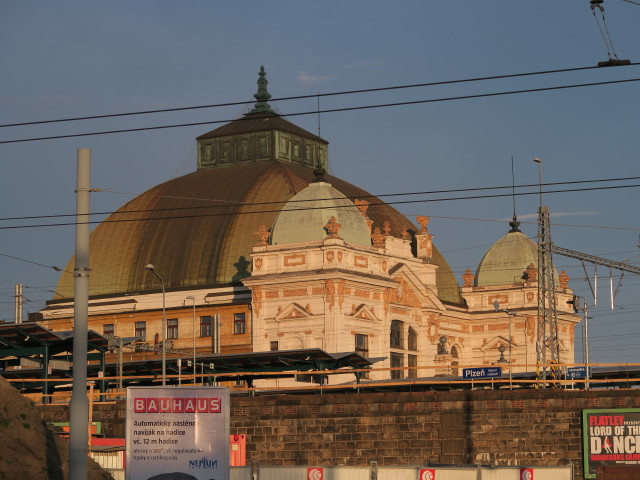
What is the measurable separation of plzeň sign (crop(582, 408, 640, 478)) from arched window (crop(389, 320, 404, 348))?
57.1m

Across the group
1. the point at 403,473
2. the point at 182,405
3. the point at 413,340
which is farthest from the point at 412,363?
the point at 182,405

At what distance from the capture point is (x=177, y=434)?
34.3 metres

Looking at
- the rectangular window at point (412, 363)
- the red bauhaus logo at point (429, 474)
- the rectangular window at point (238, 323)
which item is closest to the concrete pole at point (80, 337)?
the red bauhaus logo at point (429, 474)

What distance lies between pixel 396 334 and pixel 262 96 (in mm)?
40089

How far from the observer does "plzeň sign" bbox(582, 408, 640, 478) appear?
60.9 meters

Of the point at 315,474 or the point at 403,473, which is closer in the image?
the point at 403,473

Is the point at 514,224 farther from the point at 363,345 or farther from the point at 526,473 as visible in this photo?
the point at 526,473

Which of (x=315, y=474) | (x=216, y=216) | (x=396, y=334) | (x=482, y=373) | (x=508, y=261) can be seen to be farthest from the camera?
(x=508, y=261)

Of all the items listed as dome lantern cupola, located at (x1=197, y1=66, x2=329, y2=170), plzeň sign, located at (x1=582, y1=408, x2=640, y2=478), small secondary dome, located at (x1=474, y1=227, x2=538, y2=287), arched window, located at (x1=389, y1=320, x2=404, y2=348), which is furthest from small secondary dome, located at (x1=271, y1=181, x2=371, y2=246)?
plzeň sign, located at (x1=582, y1=408, x2=640, y2=478)

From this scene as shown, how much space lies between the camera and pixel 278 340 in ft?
371

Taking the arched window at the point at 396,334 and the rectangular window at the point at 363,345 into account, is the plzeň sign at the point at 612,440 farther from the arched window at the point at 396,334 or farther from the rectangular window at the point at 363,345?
the arched window at the point at 396,334

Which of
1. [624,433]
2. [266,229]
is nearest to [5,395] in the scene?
[624,433]

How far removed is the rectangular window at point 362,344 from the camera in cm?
11275

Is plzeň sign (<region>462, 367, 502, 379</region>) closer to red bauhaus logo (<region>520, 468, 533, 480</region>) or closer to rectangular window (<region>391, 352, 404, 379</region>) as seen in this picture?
rectangular window (<region>391, 352, 404, 379</region>)
